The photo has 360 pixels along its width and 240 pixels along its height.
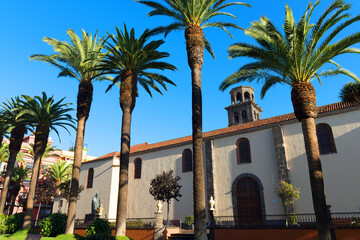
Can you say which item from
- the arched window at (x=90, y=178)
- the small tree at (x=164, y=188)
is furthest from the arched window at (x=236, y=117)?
the arched window at (x=90, y=178)

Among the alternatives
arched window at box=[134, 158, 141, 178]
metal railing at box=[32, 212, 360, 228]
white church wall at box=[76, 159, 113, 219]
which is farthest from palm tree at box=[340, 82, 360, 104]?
white church wall at box=[76, 159, 113, 219]

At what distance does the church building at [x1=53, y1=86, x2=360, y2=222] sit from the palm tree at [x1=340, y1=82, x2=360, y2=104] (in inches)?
322

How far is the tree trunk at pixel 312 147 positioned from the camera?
1049 cm

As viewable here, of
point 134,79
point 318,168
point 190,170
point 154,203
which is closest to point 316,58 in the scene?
point 318,168

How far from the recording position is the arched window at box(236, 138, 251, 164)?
24.0 meters

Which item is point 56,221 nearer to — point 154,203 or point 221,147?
point 154,203

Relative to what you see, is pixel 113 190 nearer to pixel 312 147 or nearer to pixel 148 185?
pixel 148 185

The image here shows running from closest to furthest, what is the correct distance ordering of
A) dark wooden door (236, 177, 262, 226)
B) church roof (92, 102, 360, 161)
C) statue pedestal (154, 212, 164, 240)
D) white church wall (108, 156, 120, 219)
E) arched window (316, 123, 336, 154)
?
statue pedestal (154, 212, 164, 240), arched window (316, 123, 336, 154), church roof (92, 102, 360, 161), dark wooden door (236, 177, 262, 226), white church wall (108, 156, 120, 219)

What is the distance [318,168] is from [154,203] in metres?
20.3

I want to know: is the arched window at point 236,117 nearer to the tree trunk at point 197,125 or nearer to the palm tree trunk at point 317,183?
the tree trunk at point 197,125

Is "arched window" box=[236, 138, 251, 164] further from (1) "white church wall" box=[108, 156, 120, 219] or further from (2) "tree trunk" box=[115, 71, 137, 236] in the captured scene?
(1) "white church wall" box=[108, 156, 120, 219]

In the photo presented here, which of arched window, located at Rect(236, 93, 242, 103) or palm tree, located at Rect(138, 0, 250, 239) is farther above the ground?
arched window, located at Rect(236, 93, 242, 103)

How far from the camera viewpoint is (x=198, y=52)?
1386 cm

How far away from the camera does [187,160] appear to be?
1094 inches
